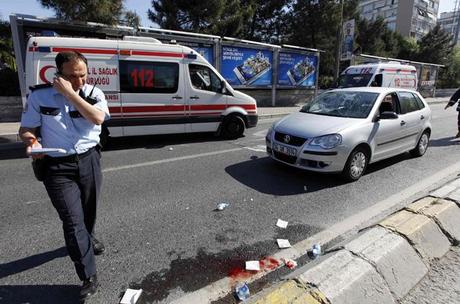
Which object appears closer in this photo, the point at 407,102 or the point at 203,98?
the point at 407,102

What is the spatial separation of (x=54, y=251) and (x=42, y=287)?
0.59 m

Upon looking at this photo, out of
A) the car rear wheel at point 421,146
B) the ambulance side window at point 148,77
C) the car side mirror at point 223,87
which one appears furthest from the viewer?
the car side mirror at point 223,87

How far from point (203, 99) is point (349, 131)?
166 inches

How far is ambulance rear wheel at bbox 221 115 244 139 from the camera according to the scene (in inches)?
342

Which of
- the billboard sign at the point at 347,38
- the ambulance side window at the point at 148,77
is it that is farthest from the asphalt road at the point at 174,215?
the billboard sign at the point at 347,38

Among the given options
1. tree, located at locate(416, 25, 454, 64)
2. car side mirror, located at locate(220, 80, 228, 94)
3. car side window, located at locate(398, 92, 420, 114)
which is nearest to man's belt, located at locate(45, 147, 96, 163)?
car side window, located at locate(398, 92, 420, 114)

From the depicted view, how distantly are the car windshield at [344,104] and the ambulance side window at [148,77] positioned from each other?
136 inches

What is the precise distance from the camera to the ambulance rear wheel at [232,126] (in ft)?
28.5

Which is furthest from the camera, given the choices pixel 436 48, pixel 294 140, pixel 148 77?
pixel 436 48

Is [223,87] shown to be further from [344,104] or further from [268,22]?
[268,22]

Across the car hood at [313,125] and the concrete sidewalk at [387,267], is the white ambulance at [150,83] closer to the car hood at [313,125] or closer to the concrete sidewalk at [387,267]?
the car hood at [313,125]

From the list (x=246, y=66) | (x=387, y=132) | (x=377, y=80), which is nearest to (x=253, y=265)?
(x=387, y=132)

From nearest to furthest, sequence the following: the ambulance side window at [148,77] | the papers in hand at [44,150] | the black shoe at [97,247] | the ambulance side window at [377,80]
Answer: the papers in hand at [44,150] < the black shoe at [97,247] < the ambulance side window at [148,77] < the ambulance side window at [377,80]

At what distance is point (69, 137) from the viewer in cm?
237
